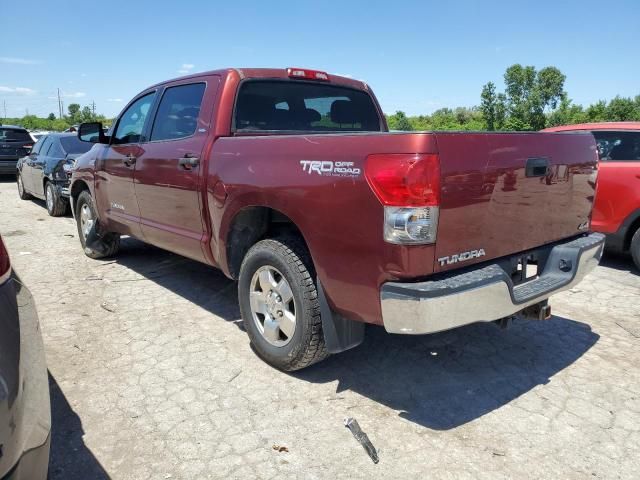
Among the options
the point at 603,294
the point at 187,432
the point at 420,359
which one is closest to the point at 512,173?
the point at 420,359

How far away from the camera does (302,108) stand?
4273mm

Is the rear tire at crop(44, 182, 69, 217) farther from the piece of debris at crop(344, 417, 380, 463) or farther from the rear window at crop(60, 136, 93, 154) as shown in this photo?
the piece of debris at crop(344, 417, 380, 463)

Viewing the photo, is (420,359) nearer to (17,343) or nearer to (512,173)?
(512,173)

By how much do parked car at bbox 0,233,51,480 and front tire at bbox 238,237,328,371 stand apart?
148 centimetres

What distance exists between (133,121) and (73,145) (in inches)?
210

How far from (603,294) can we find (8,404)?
203 inches

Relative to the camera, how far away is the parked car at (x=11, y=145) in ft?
47.4

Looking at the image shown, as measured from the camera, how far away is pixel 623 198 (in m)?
5.74

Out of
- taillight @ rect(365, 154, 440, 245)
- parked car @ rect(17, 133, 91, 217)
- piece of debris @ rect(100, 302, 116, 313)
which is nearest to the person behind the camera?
taillight @ rect(365, 154, 440, 245)

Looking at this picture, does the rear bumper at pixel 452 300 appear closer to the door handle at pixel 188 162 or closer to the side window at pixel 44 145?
the door handle at pixel 188 162

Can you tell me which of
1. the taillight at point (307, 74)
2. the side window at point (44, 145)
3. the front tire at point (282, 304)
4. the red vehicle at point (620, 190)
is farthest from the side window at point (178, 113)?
the side window at point (44, 145)

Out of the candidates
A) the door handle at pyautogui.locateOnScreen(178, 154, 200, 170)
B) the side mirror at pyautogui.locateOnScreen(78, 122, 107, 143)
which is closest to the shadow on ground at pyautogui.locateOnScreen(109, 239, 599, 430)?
the door handle at pyautogui.locateOnScreen(178, 154, 200, 170)

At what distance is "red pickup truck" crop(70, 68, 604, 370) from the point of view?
7.91 ft

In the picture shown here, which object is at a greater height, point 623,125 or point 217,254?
point 623,125
